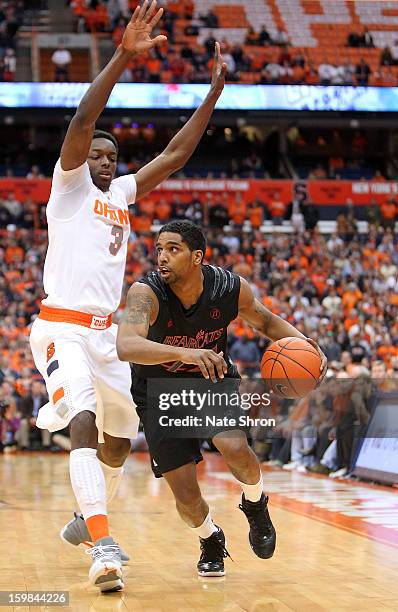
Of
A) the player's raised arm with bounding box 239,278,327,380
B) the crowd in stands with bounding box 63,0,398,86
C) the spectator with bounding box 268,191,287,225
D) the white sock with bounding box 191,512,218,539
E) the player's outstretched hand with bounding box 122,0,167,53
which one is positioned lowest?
the white sock with bounding box 191,512,218,539

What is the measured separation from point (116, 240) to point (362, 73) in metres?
24.9

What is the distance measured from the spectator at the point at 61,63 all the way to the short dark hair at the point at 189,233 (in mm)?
23150

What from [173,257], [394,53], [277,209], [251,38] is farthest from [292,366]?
[251,38]

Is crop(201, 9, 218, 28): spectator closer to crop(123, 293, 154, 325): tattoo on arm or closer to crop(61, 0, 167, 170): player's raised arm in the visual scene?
crop(61, 0, 167, 170): player's raised arm

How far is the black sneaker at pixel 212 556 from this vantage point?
5.67 meters

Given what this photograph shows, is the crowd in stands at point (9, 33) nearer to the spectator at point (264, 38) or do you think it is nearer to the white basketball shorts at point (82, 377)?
the spectator at point (264, 38)

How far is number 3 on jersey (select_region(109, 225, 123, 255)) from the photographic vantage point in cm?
571

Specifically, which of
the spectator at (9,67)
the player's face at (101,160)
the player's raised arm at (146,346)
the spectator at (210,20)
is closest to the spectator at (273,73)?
the spectator at (210,20)

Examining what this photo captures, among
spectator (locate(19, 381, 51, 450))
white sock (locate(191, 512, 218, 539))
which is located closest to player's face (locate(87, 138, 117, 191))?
white sock (locate(191, 512, 218, 539))

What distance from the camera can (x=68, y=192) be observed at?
5539mm

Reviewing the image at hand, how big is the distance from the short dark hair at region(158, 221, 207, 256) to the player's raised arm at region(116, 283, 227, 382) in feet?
1.11

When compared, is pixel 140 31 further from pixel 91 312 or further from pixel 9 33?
pixel 9 33

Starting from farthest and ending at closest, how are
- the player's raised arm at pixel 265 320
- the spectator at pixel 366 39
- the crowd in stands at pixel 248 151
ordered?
the crowd in stands at pixel 248 151 → the spectator at pixel 366 39 → the player's raised arm at pixel 265 320

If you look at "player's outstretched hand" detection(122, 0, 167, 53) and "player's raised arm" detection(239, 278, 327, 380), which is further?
"player's raised arm" detection(239, 278, 327, 380)
